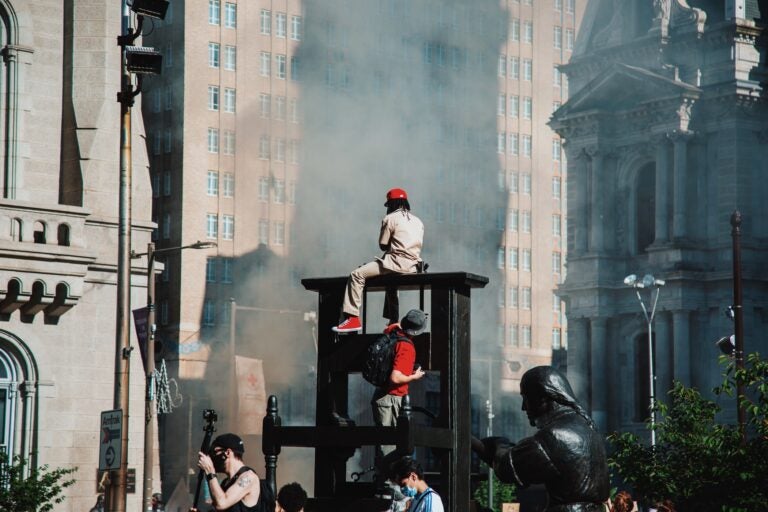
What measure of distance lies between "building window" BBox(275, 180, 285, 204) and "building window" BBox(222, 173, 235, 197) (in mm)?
2238

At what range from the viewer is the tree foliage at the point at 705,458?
2347 centimetres

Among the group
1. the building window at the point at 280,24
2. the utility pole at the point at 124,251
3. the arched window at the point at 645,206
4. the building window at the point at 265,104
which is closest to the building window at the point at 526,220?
the building window at the point at 280,24

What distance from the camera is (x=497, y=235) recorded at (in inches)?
3944

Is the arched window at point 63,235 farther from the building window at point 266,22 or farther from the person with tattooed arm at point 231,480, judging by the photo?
the building window at point 266,22

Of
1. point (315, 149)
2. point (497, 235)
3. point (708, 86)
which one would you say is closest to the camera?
point (708, 86)

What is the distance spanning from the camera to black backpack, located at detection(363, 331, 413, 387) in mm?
13641

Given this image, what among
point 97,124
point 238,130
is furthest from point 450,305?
point 238,130

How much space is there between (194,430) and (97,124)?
5213cm

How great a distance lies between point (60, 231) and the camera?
29.5m

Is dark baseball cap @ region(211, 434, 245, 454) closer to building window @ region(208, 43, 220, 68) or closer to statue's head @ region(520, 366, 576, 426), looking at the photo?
statue's head @ region(520, 366, 576, 426)

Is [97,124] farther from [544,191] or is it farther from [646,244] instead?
[544,191]

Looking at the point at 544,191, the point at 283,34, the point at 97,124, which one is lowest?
the point at 97,124

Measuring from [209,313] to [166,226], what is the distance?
503 centimetres

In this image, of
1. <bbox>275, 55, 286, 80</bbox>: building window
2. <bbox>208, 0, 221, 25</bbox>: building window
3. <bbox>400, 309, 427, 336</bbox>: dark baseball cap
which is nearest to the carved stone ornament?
<bbox>275, 55, 286, 80</bbox>: building window
